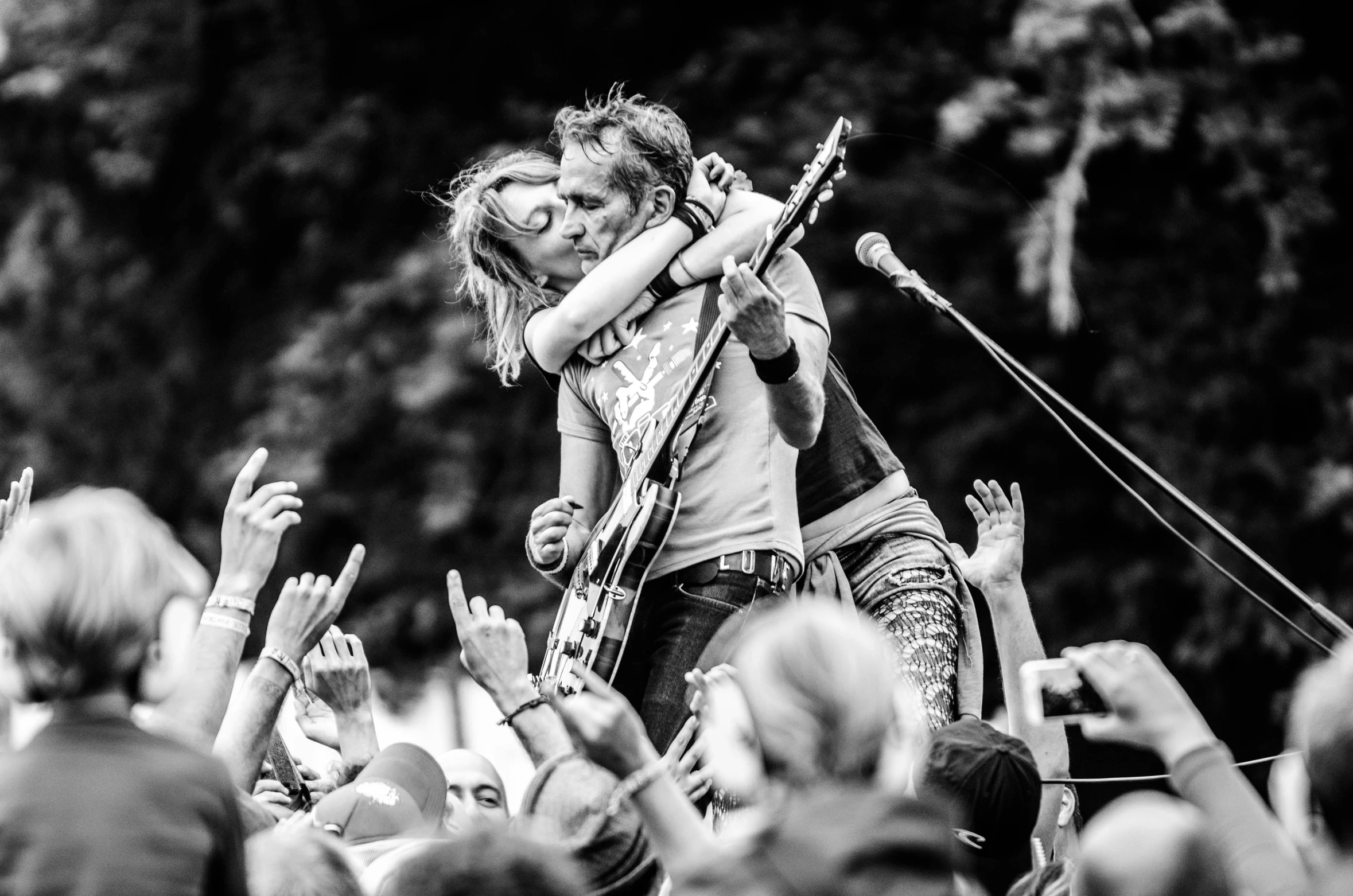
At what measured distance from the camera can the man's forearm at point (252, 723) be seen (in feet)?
9.19

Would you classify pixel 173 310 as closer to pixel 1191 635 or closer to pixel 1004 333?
pixel 1004 333

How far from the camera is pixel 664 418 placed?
3.54m

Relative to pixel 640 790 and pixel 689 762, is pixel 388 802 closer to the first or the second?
pixel 689 762

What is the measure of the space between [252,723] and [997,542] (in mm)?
1631

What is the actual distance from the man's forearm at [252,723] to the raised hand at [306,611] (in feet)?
0.16

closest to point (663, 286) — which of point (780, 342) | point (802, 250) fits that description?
point (780, 342)

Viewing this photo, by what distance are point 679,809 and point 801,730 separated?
0.88 ft

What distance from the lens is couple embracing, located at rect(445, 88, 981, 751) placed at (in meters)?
3.52

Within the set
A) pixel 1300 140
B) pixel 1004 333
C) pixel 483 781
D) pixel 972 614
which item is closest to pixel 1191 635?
pixel 1004 333

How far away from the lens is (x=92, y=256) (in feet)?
31.3

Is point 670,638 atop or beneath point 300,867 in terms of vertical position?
beneath

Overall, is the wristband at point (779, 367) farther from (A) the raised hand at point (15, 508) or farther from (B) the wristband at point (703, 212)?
(A) the raised hand at point (15, 508)

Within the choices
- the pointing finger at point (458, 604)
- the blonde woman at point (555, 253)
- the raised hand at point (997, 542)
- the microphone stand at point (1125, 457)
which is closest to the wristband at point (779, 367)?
A: the microphone stand at point (1125, 457)

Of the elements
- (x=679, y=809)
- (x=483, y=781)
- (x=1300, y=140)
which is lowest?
(x=1300, y=140)
